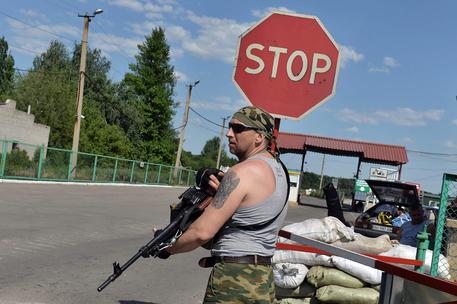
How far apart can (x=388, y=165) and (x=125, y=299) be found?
44256 mm

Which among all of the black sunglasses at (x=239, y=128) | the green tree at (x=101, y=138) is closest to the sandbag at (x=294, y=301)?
the black sunglasses at (x=239, y=128)

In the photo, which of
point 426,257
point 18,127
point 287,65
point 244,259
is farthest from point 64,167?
point 244,259

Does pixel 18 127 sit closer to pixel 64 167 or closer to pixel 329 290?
pixel 64 167

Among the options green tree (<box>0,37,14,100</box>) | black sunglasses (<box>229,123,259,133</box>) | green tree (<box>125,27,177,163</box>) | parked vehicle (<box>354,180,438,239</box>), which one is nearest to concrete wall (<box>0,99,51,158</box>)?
green tree (<box>125,27,177,163</box>)

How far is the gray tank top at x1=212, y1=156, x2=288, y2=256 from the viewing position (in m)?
3.00

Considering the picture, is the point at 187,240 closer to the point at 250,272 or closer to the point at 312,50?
the point at 250,272

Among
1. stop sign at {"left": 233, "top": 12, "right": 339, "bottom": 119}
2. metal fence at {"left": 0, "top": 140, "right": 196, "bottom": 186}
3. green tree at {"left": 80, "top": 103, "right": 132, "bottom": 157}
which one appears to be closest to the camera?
stop sign at {"left": 233, "top": 12, "right": 339, "bottom": 119}

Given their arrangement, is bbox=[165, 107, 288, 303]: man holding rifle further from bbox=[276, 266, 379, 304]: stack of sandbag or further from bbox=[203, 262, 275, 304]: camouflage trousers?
bbox=[276, 266, 379, 304]: stack of sandbag

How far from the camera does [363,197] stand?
142ft

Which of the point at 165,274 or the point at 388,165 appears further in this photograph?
the point at 388,165

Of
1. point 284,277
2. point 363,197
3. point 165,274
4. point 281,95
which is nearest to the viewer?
point 281,95

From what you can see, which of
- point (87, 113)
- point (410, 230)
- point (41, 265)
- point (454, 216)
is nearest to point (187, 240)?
point (454, 216)

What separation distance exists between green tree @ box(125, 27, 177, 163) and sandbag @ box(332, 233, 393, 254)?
176 ft

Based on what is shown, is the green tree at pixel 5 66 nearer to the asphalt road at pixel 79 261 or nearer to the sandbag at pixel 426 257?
the asphalt road at pixel 79 261
